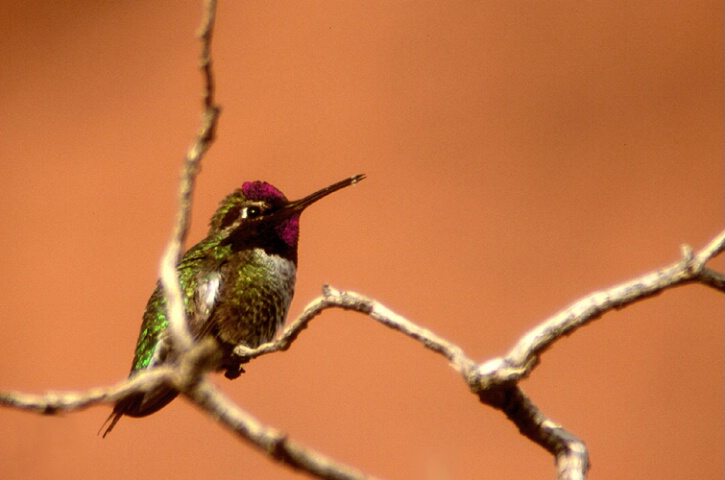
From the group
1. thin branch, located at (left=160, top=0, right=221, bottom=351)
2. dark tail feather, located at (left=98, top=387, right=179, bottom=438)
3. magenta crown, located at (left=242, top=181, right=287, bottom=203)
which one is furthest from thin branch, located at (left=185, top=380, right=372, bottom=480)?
magenta crown, located at (left=242, top=181, right=287, bottom=203)

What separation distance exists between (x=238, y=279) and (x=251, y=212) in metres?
0.13

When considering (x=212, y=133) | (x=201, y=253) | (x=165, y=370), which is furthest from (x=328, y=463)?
(x=201, y=253)

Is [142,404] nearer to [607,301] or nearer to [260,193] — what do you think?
[260,193]

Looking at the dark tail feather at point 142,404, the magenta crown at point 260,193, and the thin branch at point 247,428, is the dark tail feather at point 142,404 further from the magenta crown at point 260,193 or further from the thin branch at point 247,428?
the thin branch at point 247,428

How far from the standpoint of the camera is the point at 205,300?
132cm

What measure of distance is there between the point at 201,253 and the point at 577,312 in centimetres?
90

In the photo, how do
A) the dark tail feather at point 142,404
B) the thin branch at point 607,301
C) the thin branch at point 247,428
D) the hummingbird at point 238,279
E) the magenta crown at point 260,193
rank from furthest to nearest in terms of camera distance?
the magenta crown at point 260,193, the hummingbird at point 238,279, the dark tail feather at point 142,404, the thin branch at point 607,301, the thin branch at point 247,428

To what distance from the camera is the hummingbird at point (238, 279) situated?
1297mm

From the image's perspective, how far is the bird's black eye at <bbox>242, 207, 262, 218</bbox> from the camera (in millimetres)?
1415

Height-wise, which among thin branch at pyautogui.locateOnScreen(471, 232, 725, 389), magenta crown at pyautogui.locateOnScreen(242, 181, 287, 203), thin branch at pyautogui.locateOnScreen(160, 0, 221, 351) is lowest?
thin branch at pyautogui.locateOnScreen(160, 0, 221, 351)

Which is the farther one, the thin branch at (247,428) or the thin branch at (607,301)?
the thin branch at (607,301)

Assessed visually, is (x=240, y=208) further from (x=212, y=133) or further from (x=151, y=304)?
(x=212, y=133)

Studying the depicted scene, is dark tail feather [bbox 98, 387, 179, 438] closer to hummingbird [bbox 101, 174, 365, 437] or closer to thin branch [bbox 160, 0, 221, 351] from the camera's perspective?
hummingbird [bbox 101, 174, 365, 437]

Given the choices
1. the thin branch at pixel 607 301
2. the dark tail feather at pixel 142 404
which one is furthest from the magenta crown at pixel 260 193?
the thin branch at pixel 607 301
